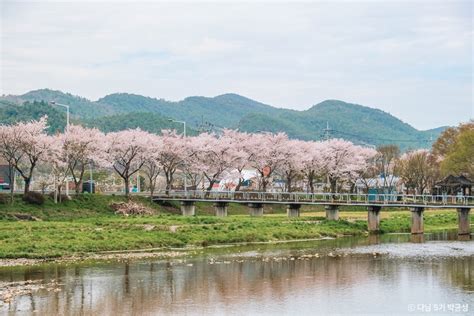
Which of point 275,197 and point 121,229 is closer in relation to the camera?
point 121,229

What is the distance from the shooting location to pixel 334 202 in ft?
255

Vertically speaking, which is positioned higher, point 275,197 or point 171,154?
point 171,154

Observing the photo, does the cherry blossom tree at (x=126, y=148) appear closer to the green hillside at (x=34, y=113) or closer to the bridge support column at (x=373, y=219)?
the bridge support column at (x=373, y=219)

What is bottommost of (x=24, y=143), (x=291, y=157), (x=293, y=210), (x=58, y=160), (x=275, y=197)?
(x=293, y=210)

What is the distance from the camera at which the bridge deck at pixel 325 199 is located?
73.1 meters

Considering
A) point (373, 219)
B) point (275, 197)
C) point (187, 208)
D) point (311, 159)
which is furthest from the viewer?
point (311, 159)

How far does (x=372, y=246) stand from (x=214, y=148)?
43712 millimetres

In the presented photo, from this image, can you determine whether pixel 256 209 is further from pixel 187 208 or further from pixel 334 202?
pixel 334 202

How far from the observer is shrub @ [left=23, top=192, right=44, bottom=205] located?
75812mm

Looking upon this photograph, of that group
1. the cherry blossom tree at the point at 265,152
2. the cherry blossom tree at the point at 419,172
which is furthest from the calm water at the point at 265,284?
the cherry blossom tree at the point at 419,172

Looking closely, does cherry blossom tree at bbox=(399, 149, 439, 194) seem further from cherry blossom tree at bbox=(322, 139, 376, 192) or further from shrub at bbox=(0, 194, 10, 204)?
shrub at bbox=(0, 194, 10, 204)

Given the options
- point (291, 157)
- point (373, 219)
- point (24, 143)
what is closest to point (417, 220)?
point (373, 219)

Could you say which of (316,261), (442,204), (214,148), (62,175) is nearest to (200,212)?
(214,148)

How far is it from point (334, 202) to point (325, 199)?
5258 mm
